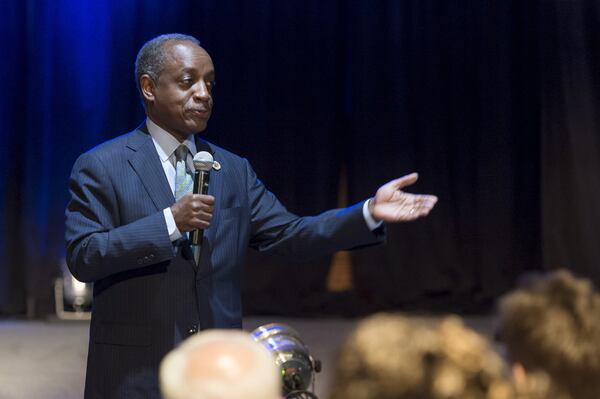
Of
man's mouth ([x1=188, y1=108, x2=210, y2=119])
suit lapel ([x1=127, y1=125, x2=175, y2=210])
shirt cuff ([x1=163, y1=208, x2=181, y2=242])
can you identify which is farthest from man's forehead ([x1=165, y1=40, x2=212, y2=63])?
shirt cuff ([x1=163, y1=208, x2=181, y2=242])

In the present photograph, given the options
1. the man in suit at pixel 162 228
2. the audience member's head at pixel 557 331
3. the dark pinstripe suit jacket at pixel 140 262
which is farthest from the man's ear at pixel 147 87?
the audience member's head at pixel 557 331

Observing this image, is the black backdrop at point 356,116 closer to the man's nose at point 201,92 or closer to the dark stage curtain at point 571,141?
the dark stage curtain at point 571,141

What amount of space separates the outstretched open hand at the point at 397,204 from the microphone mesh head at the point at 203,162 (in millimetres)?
425

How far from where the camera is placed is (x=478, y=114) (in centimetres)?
619

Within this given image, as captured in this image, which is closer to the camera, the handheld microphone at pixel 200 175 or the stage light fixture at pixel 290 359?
the stage light fixture at pixel 290 359

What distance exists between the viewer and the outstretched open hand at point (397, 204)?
86.4 inches

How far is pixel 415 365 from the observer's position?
34.7 inches

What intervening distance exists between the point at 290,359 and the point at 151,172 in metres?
0.61

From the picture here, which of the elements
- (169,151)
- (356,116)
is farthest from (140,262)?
(356,116)

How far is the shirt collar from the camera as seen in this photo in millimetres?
2285

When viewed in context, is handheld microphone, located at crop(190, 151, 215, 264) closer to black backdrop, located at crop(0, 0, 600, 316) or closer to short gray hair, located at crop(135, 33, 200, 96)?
short gray hair, located at crop(135, 33, 200, 96)

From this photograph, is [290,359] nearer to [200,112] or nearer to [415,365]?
[200,112]

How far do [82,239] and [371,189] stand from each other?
4278 millimetres

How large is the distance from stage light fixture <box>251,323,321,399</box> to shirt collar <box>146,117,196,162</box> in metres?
0.55
